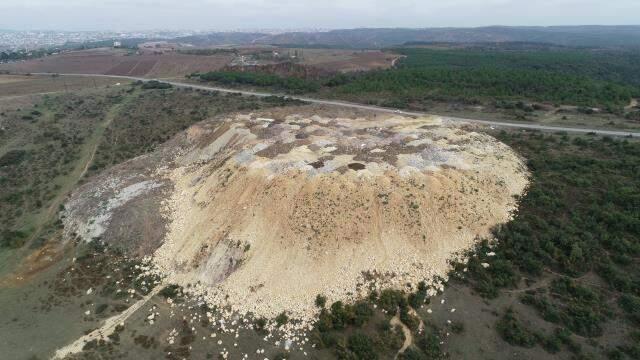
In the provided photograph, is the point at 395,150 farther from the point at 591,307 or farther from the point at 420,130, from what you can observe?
the point at 591,307

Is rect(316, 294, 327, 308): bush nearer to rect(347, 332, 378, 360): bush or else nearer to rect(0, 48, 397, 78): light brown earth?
rect(347, 332, 378, 360): bush

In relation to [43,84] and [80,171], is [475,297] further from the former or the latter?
[43,84]

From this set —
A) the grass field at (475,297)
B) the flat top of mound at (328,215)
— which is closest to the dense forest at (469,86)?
the grass field at (475,297)

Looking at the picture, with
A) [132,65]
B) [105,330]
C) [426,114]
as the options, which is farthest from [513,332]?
[132,65]

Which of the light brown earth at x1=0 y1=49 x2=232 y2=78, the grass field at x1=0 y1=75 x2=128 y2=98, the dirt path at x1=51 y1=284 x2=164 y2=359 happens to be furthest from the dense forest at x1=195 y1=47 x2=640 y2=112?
the dirt path at x1=51 y1=284 x2=164 y2=359

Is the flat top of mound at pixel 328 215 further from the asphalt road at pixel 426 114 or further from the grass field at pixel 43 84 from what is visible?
the grass field at pixel 43 84

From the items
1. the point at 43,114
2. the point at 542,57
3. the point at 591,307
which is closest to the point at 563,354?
the point at 591,307
